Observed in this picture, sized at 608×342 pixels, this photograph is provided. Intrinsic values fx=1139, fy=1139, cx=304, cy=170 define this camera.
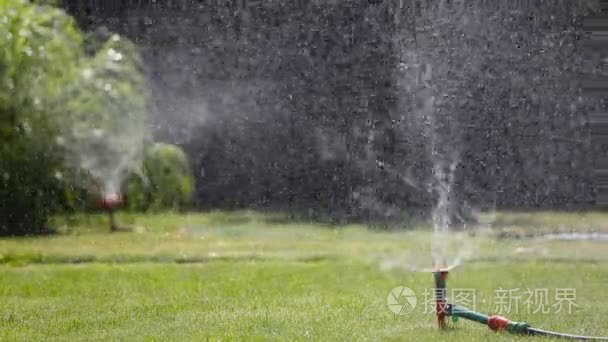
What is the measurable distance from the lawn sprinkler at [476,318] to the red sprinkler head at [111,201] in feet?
6.65

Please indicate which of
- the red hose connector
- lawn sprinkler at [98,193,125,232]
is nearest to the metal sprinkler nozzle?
the red hose connector

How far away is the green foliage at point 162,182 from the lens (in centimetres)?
486

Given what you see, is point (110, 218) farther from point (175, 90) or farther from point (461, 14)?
point (461, 14)

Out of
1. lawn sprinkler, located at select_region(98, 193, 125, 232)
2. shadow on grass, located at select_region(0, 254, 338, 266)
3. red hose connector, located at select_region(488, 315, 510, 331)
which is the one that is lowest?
shadow on grass, located at select_region(0, 254, 338, 266)

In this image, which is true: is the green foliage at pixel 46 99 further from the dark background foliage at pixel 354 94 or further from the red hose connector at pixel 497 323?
the red hose connector at pixel 497 323

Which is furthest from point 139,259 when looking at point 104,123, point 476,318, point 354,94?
point 476,318

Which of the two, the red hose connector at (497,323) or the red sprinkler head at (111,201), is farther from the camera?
the red sprinkler head at (111,201)

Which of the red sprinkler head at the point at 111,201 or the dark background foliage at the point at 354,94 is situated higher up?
the dark background foliage at the point at 354,94

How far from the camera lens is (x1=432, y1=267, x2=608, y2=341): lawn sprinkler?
3119 millimetres

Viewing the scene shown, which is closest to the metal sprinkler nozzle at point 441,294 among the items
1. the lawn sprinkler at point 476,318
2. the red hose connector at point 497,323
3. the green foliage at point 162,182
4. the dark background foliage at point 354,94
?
the lawn sprinkler at point 476,318

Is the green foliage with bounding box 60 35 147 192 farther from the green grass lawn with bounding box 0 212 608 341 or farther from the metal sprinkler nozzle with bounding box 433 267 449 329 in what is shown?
the metal sprinkler nozzle with bounding box 433 267 449 329

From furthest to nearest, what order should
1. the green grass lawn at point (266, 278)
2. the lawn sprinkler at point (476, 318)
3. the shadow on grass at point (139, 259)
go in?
the shadow on grass at point (139, 259) < the green grass lawn at point (266, 278) < the lawn sprinkler at point (476, 318)

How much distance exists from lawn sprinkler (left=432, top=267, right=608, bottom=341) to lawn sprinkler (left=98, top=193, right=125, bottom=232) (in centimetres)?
201

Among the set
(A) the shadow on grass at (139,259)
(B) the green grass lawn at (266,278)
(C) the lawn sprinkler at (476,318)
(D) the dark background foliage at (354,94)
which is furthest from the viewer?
(D) the dark background foliage at (354,94)
